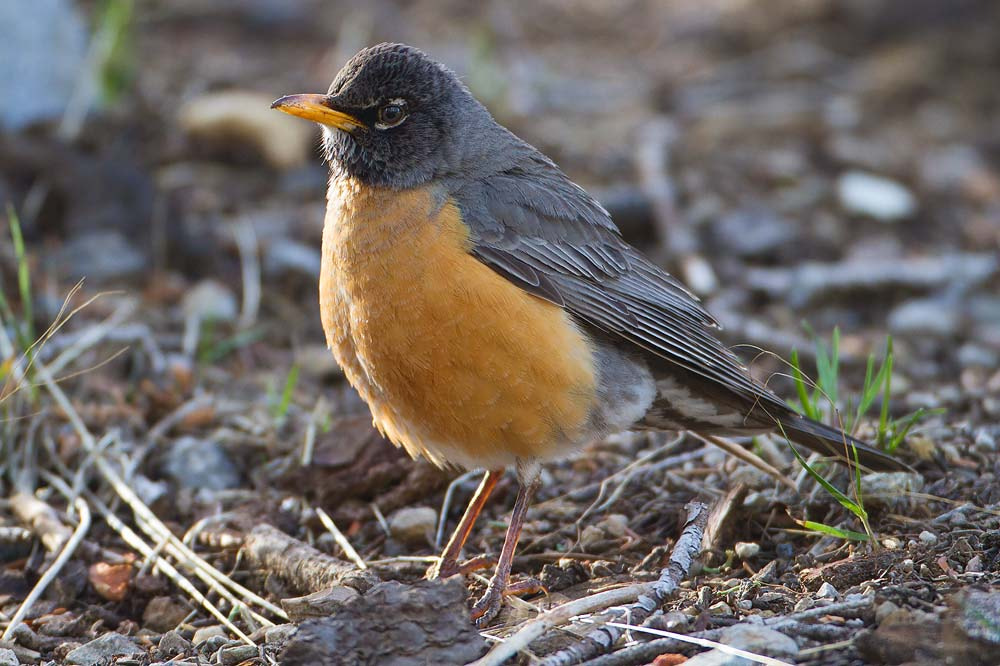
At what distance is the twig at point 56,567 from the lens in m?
4.98

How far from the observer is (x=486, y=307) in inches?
202

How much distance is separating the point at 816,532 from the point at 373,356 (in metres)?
2.04

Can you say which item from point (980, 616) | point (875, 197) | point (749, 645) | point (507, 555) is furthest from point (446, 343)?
point (875, 197)

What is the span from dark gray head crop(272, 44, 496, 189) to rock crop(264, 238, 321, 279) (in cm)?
229

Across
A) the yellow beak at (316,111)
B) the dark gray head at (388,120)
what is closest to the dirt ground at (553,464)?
the dark gray head at (388,120)

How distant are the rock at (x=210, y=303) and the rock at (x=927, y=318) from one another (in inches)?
179

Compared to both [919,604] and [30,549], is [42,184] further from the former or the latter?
[919,604]

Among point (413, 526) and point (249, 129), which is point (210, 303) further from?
point (413, 526)

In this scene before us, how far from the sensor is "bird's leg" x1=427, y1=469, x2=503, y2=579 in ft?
17.4

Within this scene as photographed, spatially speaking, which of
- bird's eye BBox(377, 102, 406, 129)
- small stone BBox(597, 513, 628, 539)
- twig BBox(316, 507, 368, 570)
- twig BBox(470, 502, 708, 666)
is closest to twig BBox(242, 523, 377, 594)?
twig BBox(316, 507, 368, 570)

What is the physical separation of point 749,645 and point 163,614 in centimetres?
261

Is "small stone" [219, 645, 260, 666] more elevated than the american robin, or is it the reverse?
the american robin

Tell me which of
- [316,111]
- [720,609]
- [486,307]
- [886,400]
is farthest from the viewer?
[316,111]

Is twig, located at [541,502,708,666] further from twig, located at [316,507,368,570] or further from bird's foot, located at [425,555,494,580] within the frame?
twig, located at [316,507,368,570]
